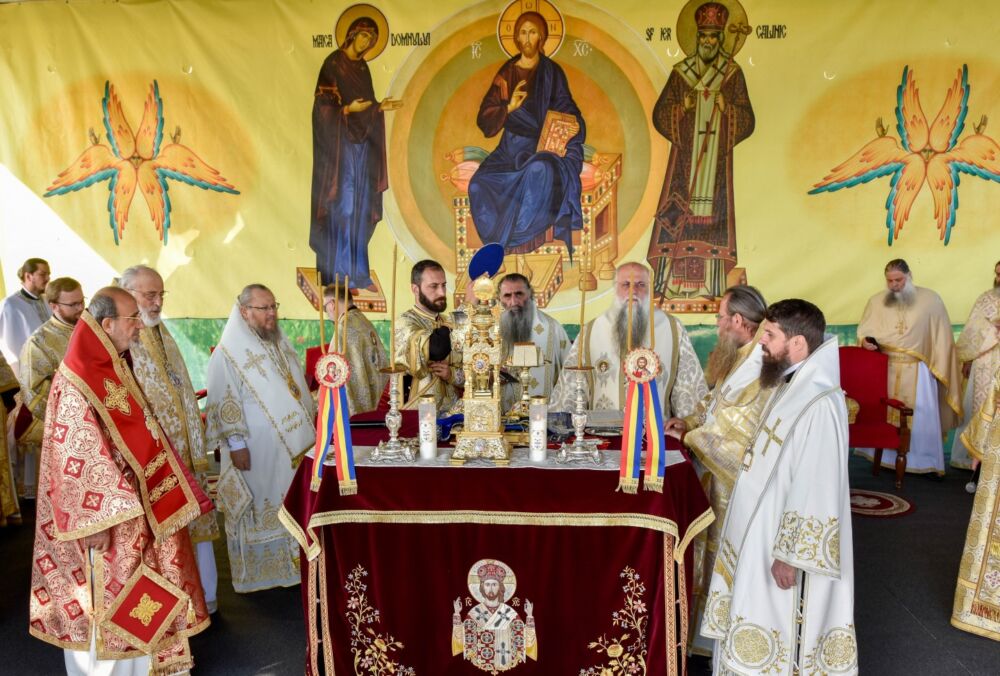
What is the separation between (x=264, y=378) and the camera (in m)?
4.15

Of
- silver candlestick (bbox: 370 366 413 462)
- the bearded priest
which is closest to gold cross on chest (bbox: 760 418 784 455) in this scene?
silver candlestick (bbox: 370 366 413 462)

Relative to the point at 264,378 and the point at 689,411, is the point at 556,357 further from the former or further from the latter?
the point at 264,378

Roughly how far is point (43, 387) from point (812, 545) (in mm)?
4879

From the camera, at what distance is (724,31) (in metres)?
6.73

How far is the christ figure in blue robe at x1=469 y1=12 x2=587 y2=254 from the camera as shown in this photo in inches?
277

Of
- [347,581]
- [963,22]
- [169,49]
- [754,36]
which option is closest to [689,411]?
[347,581]

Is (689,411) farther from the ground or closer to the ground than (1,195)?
closer to the ground

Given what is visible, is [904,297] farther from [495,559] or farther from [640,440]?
[495,559]

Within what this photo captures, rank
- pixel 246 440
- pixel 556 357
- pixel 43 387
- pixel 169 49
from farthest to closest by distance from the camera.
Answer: pixel 169 49, pixel 556 357, pixel 43 387, pixel 246 440

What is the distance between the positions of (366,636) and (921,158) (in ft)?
21.3

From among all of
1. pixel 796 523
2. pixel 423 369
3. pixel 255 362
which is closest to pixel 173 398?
pixel 255 362

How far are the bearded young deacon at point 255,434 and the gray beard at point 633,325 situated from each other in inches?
79.3

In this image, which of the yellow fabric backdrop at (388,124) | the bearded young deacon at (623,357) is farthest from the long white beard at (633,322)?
the yellow fabric backdrop at (388,124)

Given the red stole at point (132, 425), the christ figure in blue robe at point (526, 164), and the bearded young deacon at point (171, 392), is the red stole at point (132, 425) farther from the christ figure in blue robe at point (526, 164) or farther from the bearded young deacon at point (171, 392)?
the christ figure in blue robe at point (526, 164)
